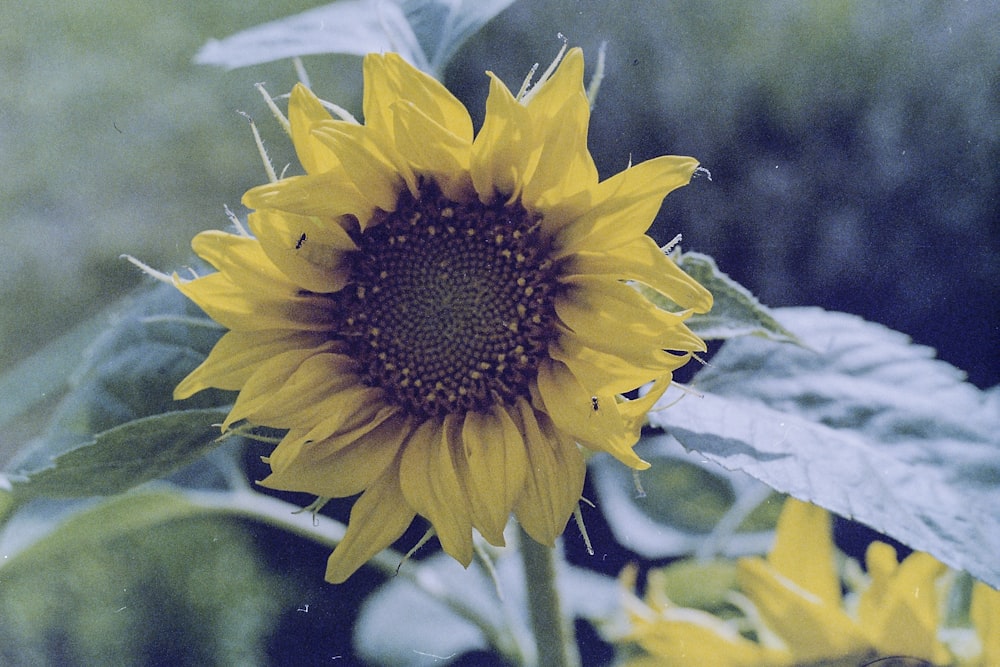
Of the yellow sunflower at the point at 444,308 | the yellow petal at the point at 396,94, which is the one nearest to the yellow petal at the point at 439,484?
the yellow sunflower at the point at 444,308

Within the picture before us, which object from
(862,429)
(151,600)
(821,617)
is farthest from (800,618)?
(151,600)

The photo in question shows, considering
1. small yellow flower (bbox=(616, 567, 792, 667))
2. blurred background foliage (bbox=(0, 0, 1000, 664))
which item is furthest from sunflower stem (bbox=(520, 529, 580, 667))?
blurred background foliage (bbox=(0, 0, 1000, 664))

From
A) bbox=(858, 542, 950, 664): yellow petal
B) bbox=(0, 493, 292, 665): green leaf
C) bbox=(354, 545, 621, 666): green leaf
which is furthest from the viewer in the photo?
bbox=(0, 493, 292, 665): green leaf

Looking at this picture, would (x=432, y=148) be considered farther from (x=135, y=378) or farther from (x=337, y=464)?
(x=135, y=378)

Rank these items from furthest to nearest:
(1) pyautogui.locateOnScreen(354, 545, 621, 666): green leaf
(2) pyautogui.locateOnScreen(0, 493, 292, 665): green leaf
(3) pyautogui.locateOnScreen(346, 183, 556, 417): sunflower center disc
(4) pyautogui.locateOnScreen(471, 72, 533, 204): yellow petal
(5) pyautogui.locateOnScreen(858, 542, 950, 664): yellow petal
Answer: (2) pyautogui.locateOnScreen(0, 493, 292, 665): green leaf < (1) pyautogui.locateOnScreen(354, 545, 621, 666): green leaf < (5) pyautogui.locateOnScreen(858, 542, 950, 664): yellow petal < (3) pyautogui.locateOnScreen(346, 183, 556, 417): sunflower center disc < (4) pyautogui.locateOnScreen(471, 72, 533, 204): yellow petal

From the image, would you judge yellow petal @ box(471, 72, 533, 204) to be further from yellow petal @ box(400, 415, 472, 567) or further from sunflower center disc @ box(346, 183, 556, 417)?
yellow petal @ box(400, 415, 472, 567)
